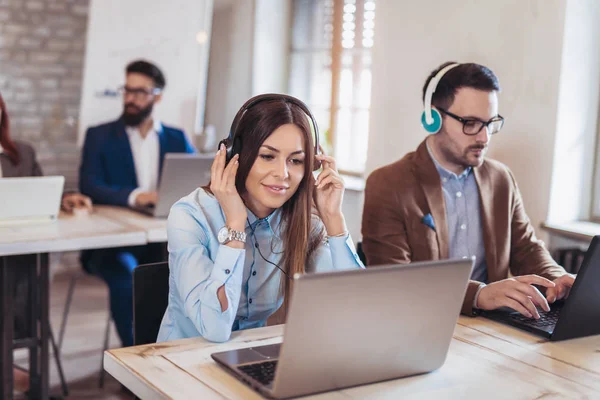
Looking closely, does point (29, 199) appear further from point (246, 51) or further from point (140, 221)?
point (246, 51)

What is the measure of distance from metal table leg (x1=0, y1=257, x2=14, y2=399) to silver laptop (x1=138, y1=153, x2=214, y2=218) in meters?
0.68

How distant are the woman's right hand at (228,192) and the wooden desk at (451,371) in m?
0.25

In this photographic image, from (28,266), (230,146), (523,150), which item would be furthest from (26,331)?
(523,150)

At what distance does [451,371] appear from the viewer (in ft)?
4.74

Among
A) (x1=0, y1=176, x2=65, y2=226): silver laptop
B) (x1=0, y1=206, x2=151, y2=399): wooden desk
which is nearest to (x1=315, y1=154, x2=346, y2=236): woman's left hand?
(x1=0, y1=206, x2=151, y2=399): wooden desk

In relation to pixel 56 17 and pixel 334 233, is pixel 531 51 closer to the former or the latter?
pixel 334 233

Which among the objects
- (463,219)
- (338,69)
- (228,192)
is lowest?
(463,219)

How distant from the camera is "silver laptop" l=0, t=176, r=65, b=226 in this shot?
2738 mm

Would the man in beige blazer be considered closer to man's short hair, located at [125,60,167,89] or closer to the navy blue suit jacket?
the navy blue suit jacket

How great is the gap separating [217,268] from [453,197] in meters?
1.05

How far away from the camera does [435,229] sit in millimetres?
2346

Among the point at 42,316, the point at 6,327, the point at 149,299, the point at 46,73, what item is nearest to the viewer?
the point at 149,299

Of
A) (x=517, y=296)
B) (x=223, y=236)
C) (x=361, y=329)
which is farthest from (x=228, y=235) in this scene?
(x=517, y=296)

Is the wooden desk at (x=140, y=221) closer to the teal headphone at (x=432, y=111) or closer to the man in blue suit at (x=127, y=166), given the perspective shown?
the man in blue suit at (x=127, y=166)
